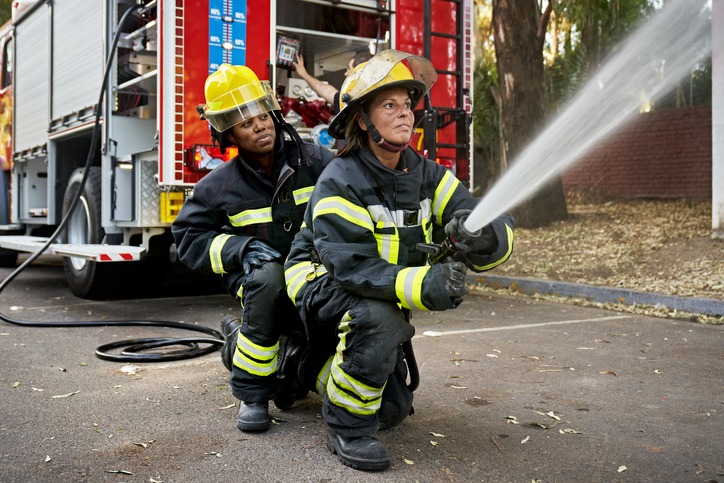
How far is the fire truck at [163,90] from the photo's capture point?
583cm

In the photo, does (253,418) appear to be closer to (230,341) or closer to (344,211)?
(230,341)

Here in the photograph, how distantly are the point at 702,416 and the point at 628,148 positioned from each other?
12336mm

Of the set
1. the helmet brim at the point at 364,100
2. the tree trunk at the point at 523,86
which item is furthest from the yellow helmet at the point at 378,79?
the tree trunk at the point at 523,86

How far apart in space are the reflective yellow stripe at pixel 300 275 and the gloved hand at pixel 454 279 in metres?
0.63

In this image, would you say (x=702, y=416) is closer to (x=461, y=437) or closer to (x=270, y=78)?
(x=461, y=437)

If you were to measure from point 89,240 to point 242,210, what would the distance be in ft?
13.9

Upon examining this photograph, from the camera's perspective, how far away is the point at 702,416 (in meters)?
3.47

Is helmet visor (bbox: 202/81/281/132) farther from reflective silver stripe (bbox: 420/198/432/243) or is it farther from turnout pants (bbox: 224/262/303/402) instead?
reflective silver stripe (bbox: 420/198/432/243)

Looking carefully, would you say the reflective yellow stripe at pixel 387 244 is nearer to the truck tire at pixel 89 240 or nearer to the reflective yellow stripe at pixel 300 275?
the reflective yellow stripe at pixel 300 275

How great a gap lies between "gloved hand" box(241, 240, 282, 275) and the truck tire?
13.8 ft

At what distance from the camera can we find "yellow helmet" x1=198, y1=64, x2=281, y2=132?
3639 mm

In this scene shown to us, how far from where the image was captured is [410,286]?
2662 millimetres

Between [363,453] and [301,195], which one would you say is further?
[301,195]

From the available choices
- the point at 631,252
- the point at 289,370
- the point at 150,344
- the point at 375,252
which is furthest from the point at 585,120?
the point at 631,252
